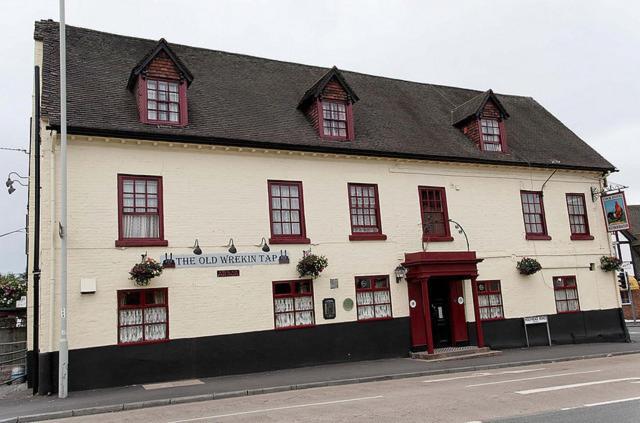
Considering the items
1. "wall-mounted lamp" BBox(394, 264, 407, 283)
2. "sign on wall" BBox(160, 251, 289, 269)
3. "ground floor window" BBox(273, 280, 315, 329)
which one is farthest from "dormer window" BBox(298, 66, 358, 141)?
"ground floor window" BBox(273, 280, 315, 329)

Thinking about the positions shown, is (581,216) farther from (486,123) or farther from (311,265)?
(311,265)

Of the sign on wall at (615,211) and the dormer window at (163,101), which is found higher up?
the dormer window at (163,101)

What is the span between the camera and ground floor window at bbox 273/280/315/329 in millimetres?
16922

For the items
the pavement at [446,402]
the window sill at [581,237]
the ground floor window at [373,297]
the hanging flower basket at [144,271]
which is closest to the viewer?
the pavement at [446,402]

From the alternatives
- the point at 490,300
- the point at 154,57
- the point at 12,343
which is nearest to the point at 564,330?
the point at 490,300

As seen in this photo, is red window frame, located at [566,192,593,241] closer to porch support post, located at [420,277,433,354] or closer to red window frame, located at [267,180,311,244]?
porch support post, located at [420,277,433,354]

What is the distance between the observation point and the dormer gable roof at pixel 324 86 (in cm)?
1902

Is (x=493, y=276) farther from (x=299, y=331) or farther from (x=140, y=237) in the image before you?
(x=140, y=237)

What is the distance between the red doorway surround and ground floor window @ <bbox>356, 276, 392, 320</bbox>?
886 millimetres

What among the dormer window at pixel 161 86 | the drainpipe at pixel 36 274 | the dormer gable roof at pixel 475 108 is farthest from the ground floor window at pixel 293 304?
the dormer gable roof at pixel 475 108

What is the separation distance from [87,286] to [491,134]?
15.9m

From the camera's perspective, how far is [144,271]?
1459 centimetres

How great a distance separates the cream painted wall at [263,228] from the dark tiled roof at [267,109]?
507 mm

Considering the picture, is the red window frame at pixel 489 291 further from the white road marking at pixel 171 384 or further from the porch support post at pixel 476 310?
the white road marking at pixel 171 384
